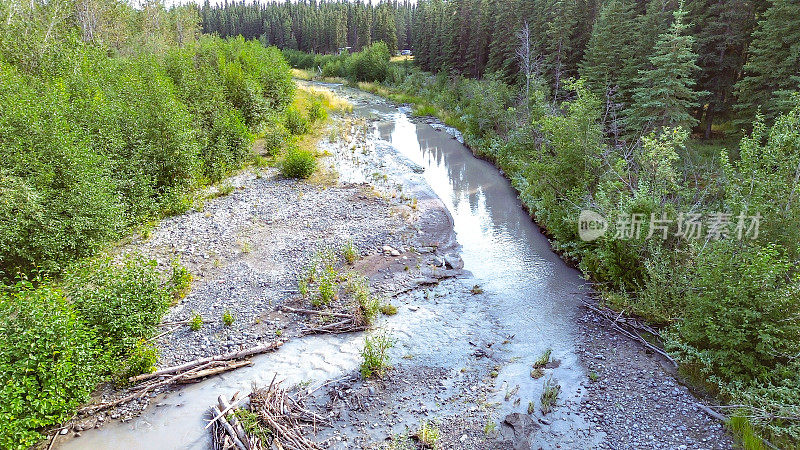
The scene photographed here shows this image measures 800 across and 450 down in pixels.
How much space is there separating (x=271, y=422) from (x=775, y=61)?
24.6 m

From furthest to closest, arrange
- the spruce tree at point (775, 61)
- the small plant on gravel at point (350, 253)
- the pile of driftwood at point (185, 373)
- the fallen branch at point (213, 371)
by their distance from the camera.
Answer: the spruce tree at point (775, 61) < the small plant on gravel at point (350, 253) < the fallen branch at point (213, 371) < the pile of driftwood at point (185, 373)

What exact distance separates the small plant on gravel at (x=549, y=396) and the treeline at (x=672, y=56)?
12040 millimetres

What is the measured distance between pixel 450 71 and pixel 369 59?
16.4 metres

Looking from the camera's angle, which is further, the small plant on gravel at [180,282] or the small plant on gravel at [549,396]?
the small plant on gravel at [180,282]

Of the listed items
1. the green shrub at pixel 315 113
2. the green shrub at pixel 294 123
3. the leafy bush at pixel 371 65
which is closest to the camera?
the green shrub at pixel 294 123

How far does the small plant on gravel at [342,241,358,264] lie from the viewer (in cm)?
1619

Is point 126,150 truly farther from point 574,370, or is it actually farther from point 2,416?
point 574,370

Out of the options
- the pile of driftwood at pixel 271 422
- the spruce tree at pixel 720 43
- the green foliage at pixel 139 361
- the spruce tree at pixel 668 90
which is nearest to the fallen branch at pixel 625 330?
the pile of driftwood at pixel 271 422

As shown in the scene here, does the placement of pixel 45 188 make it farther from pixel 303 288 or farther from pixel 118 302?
pixel 303 288

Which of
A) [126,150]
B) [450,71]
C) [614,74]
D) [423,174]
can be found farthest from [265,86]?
[450,71]

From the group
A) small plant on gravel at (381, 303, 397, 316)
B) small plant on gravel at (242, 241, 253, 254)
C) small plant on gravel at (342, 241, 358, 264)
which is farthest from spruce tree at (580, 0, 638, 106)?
small plant on gravel at (242, 241, 253, 254)

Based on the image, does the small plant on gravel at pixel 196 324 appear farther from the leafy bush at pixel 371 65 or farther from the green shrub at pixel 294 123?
the leafy bush at pixel 371 65

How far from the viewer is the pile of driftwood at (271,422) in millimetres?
8594

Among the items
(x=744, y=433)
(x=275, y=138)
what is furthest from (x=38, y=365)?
(x=275, y=138)
